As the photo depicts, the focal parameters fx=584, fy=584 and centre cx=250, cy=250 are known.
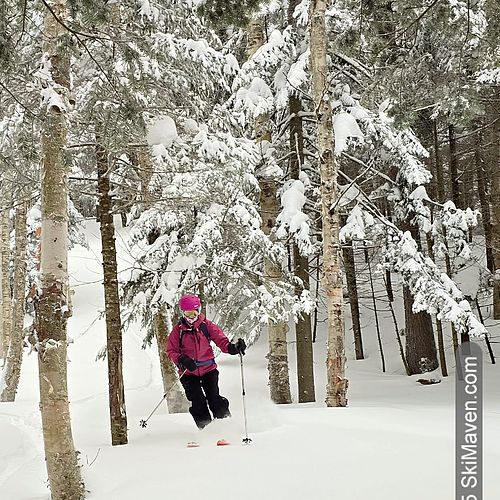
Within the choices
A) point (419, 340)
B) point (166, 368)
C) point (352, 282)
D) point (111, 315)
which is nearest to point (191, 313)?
point (111, 315)

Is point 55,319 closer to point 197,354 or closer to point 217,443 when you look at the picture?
point 217,443

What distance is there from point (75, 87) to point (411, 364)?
12265 mm

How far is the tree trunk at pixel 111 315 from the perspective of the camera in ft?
23.1

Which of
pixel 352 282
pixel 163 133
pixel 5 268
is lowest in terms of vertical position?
pixel 352 282

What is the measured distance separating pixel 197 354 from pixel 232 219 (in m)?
3.24

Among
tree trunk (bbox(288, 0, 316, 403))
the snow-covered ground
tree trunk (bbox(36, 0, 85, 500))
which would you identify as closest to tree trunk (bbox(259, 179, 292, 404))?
tree trunk (bbox(288, 0, 316, 403))

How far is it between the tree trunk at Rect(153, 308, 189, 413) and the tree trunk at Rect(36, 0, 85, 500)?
4831 mm

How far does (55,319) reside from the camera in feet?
16.5

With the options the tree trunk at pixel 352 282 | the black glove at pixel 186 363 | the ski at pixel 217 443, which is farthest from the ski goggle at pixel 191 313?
the tree trunk at pixel 352 282

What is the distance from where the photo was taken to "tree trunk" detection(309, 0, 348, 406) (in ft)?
26.8

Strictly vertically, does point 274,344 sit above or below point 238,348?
Result: below

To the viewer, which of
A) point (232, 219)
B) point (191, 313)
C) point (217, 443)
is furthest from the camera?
point (232, 219)

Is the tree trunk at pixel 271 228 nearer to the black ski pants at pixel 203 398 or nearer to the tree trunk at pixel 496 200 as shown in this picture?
the black ski pants at pixel 203 398

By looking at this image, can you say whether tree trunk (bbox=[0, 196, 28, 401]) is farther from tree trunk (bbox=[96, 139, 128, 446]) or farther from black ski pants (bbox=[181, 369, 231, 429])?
black ski pants (bbox=[181, 369, 231, 429])
